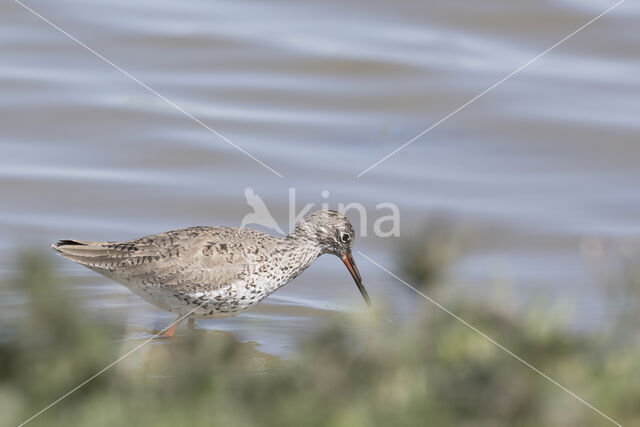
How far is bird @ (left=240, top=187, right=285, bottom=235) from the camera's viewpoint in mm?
8636

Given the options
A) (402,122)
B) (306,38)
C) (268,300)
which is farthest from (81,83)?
(268,300)

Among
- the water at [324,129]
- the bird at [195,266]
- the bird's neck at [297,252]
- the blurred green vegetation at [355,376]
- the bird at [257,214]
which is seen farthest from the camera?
the bird at [257,214]

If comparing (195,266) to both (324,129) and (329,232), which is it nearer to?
(329,232)

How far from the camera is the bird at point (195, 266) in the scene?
20.8 feet

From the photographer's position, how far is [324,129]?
10.3 meters

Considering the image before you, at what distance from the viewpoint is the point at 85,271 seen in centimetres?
772

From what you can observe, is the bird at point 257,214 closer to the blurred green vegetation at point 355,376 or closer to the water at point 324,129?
the water at point 324,129

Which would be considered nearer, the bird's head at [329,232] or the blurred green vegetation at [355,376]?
the blurred green vegetation at [355,376]

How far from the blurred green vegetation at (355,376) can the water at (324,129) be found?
11.3 ft

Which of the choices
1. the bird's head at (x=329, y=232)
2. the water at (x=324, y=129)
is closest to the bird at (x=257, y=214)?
the water at (x=324, y=129)

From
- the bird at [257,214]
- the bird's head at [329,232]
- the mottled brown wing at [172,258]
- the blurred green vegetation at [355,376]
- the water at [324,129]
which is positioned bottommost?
the blurred green vegetation at [355,376]

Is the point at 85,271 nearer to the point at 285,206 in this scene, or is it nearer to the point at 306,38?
the point at 285,206

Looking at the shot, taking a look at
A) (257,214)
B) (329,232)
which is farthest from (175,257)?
(257,214)

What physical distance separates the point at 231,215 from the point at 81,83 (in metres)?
3.33
